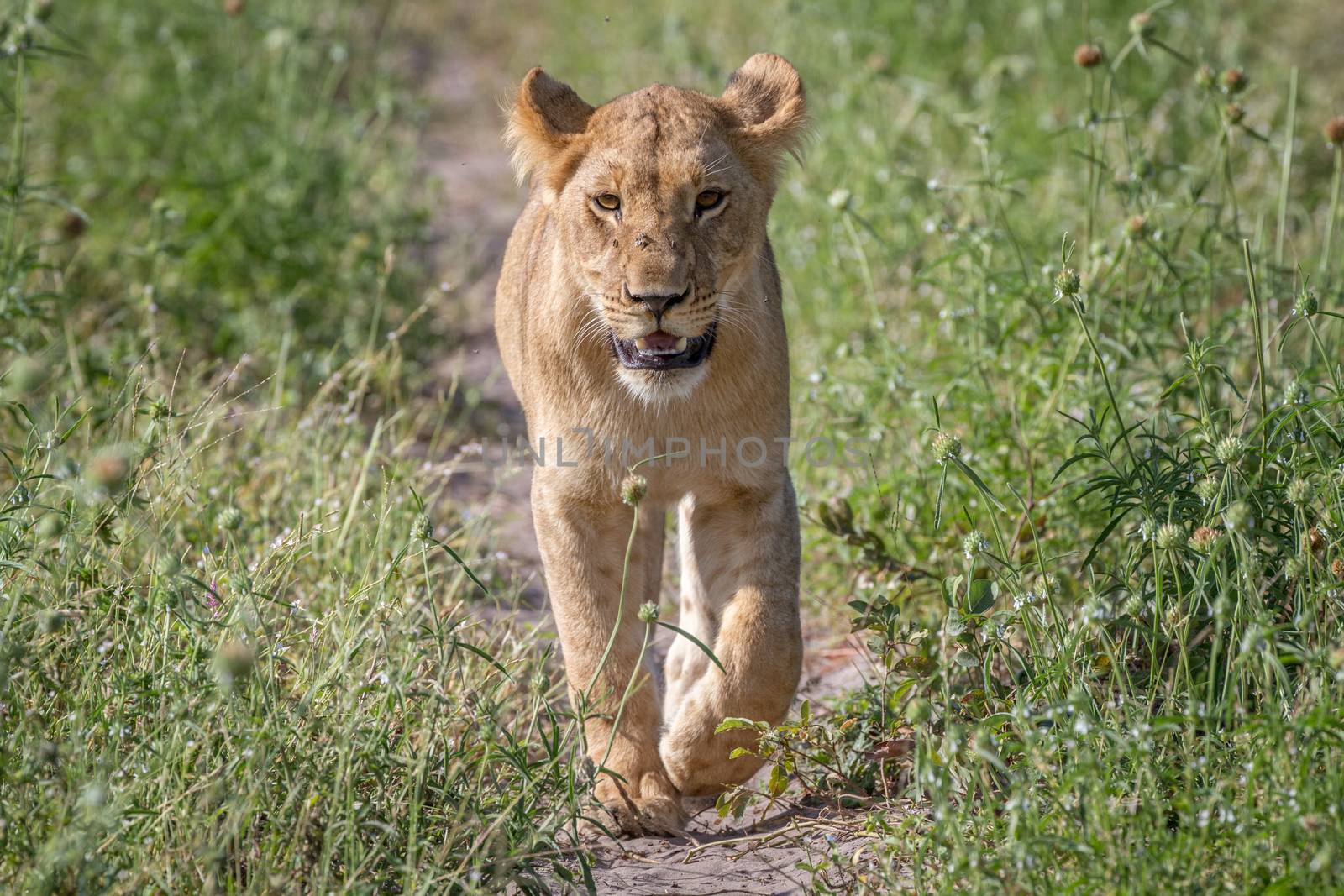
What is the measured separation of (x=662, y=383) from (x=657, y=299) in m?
0.25

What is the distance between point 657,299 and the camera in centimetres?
394

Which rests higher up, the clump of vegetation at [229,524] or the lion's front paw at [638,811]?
the clump of vegetation at [229,524]

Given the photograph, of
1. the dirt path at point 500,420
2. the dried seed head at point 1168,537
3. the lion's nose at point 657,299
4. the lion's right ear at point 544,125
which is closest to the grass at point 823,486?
the dried seed head at point 1168,537

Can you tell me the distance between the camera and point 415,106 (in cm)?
769

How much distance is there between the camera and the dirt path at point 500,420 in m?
3.82

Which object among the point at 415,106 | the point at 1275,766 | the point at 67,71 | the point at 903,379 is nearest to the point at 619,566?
the point at 903,379

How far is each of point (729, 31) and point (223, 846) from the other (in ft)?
29.1

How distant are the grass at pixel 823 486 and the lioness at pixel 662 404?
241 millimetres

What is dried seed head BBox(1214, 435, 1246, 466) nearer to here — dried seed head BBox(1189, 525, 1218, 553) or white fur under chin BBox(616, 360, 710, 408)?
dried seed head BBox(1189, 525, 1218, 553)

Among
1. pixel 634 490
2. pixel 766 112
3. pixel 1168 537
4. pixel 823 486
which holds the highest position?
pixel 766 112

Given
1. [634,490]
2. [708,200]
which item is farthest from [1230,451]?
[708,200]

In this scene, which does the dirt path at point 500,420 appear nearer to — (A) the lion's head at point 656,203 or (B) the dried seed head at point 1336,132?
(A) the lion's head at point 656,203

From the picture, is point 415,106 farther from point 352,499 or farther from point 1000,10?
point 1000,10

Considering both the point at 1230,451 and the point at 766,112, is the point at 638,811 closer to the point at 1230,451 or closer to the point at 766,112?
the point at 1230,451
